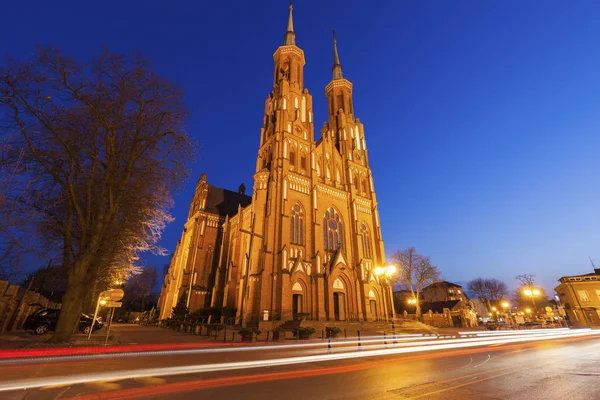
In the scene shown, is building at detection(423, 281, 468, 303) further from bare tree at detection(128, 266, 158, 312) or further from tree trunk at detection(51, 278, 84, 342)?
tree trunk at detection(51, 278, 84, 342)

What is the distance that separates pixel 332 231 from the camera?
34.7 m

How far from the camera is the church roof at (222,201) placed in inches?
1796

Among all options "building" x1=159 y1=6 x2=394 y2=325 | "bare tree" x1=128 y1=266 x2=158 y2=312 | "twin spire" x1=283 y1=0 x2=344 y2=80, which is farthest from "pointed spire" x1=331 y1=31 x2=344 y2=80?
"bare tree" x1=128 y1=266 x2=158 y2=312

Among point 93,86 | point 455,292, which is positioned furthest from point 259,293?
point 455,292

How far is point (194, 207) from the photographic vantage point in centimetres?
4797

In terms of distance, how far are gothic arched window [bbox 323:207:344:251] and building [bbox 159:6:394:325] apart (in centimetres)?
13

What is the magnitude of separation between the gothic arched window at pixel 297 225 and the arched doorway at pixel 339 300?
6.22m

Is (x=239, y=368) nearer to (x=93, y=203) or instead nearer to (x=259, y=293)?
(x=93, y=203)

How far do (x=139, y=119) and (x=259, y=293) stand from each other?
61.1 feet

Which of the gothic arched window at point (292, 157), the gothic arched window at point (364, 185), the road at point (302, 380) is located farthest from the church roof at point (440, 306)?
the road at point (302, 380)

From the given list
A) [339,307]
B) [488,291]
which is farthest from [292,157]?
[488,291]

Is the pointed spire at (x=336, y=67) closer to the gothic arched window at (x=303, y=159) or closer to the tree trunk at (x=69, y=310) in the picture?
the gothic arched window at (x=303, y=159)

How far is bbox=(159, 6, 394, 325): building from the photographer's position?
28.1 meters

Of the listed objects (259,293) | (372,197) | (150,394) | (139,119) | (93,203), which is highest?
(372,197)
